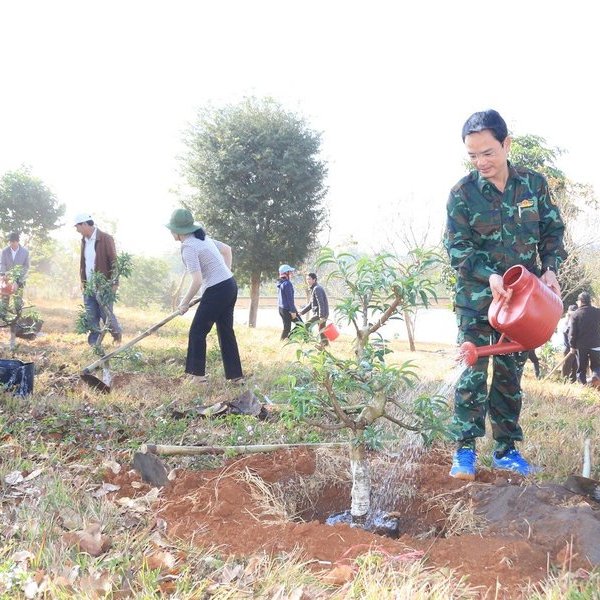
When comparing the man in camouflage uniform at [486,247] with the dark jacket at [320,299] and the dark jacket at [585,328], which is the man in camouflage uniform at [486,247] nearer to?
the dark jacket at [585,328]

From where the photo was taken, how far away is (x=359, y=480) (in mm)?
2459

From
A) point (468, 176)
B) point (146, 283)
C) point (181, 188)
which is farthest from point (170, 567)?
point (146, 283)

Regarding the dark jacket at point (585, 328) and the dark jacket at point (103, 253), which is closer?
the dark jacket at point (103, 253)

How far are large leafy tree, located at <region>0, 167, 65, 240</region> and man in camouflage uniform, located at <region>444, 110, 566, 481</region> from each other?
2364cm

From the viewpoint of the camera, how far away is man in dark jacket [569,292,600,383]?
29.9 feet

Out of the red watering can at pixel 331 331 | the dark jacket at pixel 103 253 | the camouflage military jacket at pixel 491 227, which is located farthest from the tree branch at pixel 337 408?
the dark jacket at pixel 103 253

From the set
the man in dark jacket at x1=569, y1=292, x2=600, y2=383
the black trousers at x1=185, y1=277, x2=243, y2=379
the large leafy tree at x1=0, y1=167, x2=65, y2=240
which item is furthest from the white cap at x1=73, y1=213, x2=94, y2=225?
the large leafy tree at x1=0, y1=167, x2=65, y2=240

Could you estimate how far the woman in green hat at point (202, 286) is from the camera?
4922 millimetres

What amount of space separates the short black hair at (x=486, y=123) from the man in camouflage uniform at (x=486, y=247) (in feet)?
0.17

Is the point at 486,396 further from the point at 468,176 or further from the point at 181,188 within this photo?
the point at 181,188

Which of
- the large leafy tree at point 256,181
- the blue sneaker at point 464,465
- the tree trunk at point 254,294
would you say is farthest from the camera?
the tree trunk at point 254,294

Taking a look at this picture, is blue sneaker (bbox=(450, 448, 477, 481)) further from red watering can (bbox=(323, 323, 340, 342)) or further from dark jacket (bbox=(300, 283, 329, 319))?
dark jacket (bbox=(300, 283, 329, 319))

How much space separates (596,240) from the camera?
39.9ft

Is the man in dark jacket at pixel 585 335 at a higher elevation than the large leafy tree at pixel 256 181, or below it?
below
